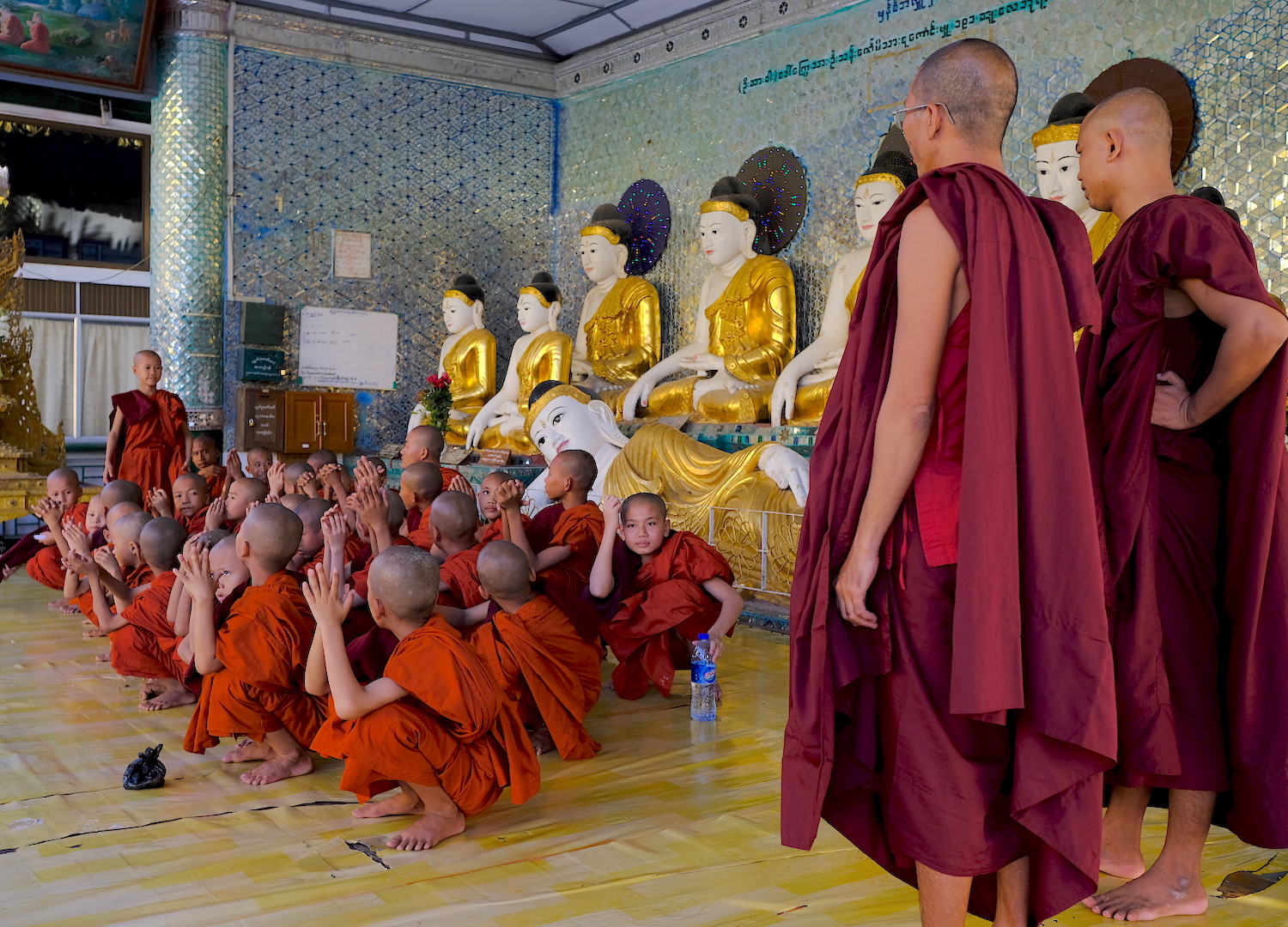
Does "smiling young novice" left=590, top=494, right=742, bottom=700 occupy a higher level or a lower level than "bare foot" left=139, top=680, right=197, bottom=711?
higher

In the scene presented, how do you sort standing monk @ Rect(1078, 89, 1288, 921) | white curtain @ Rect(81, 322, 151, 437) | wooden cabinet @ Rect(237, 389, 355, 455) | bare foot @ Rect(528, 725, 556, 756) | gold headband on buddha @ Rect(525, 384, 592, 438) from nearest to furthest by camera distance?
standing monk @ Rect(1078, 89, 1288, 921), bare foot @ Rect(528, 725, 556, 756), gold headband on buddha @ Rect(525, 384, 592, 438), wooden cabinet @ Rect(237, 389, 355, 455), white curtain @ Rect(81, 322, 151, 437)

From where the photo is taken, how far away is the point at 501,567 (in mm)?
3273

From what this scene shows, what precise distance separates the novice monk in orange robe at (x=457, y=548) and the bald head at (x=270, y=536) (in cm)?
47

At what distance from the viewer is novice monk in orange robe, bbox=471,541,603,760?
3.29m

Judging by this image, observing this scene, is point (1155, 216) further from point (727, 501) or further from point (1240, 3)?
point (1240, 3)

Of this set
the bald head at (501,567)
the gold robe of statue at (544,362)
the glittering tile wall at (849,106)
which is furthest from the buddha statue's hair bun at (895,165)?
the bald head at (501,567)

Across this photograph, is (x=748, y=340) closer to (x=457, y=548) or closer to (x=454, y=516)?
(x=457, y=548)

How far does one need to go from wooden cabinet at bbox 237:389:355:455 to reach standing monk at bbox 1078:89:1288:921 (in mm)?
8392

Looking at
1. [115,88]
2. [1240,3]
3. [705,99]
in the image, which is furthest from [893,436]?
[115,88]

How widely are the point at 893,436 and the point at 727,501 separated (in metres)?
4.00

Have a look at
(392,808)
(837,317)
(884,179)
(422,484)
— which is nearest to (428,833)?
(392,808)

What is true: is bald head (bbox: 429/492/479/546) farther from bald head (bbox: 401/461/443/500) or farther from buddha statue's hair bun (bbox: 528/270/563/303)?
buddha statue's hair bun (bbox: 528/270/563/303)

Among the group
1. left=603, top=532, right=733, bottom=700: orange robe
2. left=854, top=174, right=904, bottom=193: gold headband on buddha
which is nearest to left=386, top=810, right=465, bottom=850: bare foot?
left=603, top=532, right=733, bottom=700: orange robe

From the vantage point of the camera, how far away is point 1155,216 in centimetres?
235
